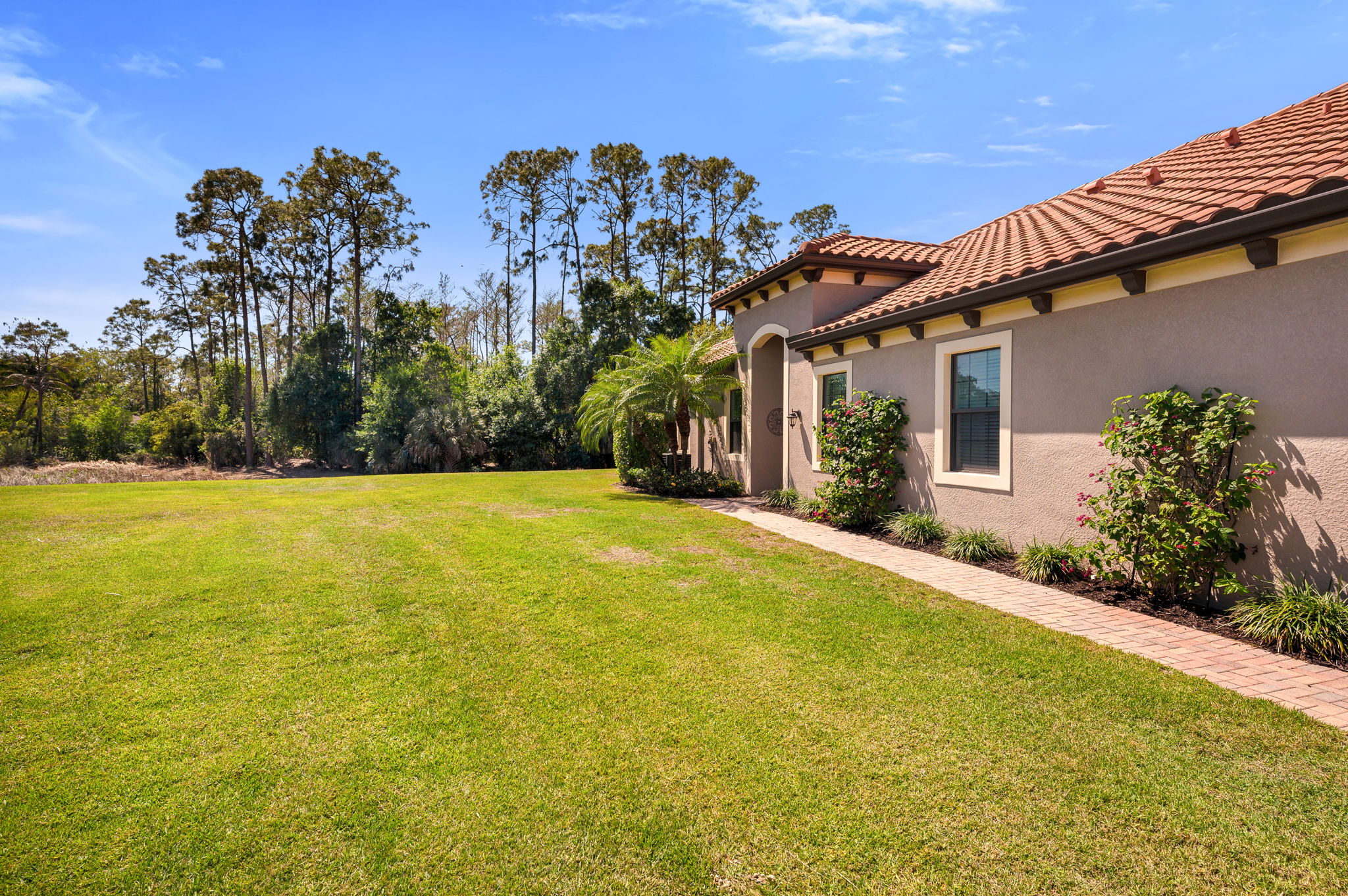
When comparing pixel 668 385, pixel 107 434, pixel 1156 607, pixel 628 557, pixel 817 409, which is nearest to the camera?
pixel 1156 607

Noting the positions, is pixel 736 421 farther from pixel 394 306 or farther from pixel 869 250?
pixel 394 306

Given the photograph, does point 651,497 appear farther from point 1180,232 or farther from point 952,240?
point 1180,232

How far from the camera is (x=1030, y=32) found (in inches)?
363

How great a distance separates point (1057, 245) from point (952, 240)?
20.5 feet

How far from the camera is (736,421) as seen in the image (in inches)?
600

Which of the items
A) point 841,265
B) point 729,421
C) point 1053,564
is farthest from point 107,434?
point 1053,564

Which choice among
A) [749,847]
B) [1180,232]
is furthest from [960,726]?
[1180,232]

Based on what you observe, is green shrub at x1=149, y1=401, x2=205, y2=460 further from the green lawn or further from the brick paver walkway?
the brick paver walkway

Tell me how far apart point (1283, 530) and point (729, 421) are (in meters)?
11.3

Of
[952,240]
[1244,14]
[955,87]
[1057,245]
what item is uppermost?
[955,87]

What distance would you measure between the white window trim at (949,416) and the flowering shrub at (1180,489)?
155 cm

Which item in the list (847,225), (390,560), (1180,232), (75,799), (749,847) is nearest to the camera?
(749,847)

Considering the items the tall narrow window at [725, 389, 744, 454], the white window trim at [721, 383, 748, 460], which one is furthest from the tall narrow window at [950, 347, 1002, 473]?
the tall narrow window at [725, 389, 744, 454]

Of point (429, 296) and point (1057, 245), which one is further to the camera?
point (429, 296)
